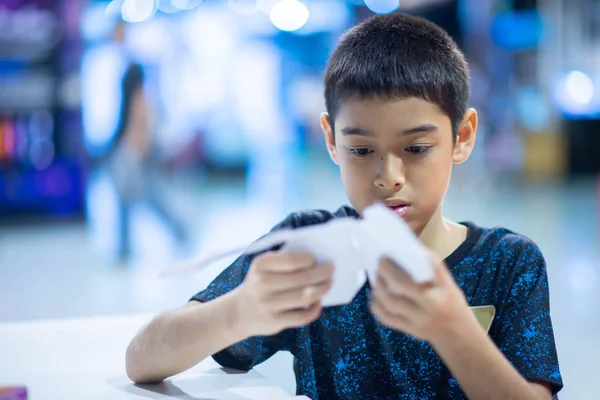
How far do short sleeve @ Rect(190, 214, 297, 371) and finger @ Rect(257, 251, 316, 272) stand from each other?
12.5 inches

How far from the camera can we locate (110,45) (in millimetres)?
5605

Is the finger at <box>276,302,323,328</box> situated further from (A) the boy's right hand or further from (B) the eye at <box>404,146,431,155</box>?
(B) the eye at <box>404,146,431,155</box>

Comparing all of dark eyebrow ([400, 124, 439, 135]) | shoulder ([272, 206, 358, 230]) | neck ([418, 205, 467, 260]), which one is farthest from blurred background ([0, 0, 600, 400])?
dark eyebrow ([400, 124, 439, 135])

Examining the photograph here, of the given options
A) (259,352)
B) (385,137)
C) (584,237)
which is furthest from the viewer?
(584,237)

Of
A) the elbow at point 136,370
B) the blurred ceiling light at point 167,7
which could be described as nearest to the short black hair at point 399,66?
the elbow at point 136,370

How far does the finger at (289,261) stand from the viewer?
2.50 ft

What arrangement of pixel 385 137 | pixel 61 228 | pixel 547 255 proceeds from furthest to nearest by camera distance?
pixel 61 228
pixel 547 255
pixel 385 137

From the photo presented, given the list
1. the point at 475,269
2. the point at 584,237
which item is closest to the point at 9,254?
the point at 584,237

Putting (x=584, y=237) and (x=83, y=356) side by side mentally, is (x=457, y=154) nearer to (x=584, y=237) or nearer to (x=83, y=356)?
(x=83, y=356)

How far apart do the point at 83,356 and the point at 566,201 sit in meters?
7.44

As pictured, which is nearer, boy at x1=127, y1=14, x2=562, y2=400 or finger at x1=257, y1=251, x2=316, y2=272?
finger at x1=257, y1=251, x2=316, y2=272

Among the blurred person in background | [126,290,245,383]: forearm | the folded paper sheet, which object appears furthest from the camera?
the blurred person in background

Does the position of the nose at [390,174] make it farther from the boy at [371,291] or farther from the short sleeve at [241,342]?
the short sleeve at [241,342]

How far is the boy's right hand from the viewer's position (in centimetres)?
77
